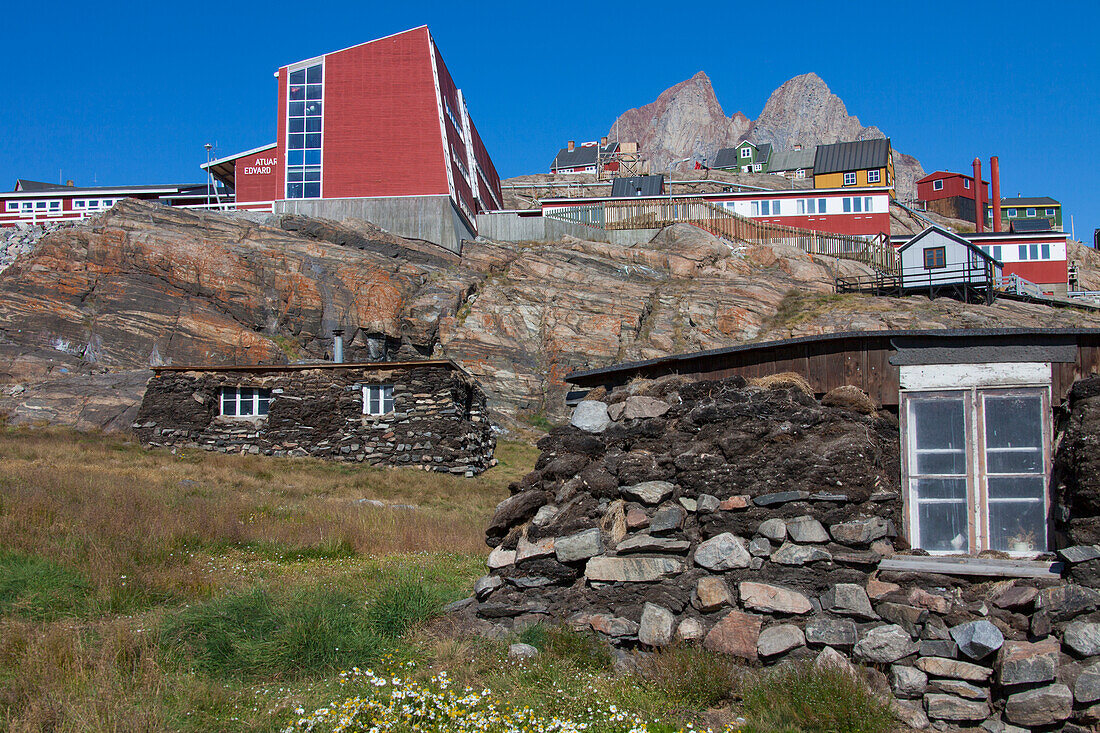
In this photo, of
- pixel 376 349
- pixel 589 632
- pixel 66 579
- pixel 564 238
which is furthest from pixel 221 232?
pixel 589 632

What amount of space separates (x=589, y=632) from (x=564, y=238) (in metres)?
41.7

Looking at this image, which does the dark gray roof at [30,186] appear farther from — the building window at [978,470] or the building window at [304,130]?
the building window at [978,470]

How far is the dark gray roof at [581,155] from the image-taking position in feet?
349

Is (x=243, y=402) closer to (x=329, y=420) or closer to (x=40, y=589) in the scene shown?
(x=329, y=420)

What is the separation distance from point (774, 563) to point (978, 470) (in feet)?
7.46

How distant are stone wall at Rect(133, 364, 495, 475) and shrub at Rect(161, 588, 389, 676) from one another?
17.0 meters

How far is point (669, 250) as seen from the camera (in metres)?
48.5

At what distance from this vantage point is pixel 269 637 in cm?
770

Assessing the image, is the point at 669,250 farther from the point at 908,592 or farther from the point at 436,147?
the point at 908,592

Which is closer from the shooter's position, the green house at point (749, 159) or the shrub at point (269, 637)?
the shrub at point (269, 637)

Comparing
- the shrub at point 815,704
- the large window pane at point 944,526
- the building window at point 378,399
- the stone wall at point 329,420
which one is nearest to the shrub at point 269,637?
the shrub at point 815,704

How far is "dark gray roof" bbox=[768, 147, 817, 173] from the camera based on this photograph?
99.7m

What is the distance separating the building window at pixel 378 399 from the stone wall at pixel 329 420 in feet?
0.61

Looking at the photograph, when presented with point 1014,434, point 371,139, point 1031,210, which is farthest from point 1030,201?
point 1014,434
